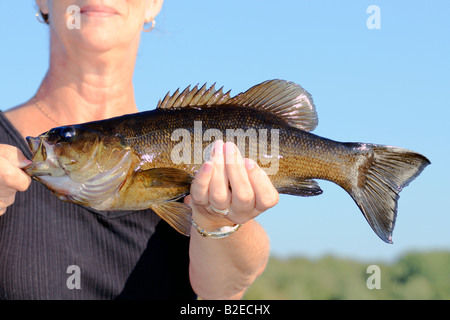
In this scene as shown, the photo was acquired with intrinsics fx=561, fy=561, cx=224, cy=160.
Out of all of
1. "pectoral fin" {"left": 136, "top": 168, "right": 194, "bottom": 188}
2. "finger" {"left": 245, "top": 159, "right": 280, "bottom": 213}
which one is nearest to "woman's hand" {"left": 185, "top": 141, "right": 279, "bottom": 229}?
"finger" {"left": 245, "top": 159, "right": 280, "bottom": 213}

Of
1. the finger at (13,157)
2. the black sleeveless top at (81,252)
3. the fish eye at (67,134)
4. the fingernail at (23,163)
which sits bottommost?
the black sleeveless top at (81,252)

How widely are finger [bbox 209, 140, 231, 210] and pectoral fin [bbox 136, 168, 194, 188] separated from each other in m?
0.22

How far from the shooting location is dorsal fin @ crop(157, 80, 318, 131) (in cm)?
448

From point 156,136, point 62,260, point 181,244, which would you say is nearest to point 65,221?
point 62,260

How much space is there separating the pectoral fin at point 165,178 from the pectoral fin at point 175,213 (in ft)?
0.65

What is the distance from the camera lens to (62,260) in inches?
228

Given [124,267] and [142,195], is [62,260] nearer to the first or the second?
[124,267]

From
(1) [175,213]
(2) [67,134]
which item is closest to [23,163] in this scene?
(2) [67,134]

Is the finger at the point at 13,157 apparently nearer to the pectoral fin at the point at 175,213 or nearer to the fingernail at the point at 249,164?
the pectoral fin at the point at 175,213

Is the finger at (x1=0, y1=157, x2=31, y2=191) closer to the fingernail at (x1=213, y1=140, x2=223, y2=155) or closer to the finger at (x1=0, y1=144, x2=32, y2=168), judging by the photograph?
the finger at (x1=0, y1=144, x2=32, y2=168)

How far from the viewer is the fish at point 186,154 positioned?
14.0 ft

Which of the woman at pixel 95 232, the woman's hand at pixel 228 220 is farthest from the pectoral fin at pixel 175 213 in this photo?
the woman at pixel 95 232

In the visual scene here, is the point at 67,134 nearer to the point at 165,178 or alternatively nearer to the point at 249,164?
the point at 165,178

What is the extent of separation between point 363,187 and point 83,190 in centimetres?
224
